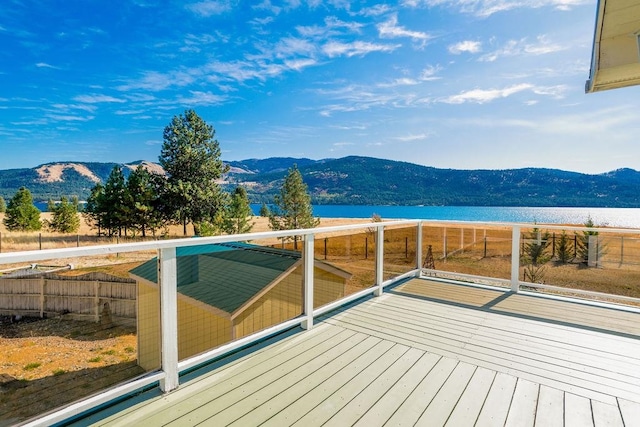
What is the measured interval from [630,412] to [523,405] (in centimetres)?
60

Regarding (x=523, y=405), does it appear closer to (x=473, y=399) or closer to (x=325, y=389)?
(x=473, y=399)

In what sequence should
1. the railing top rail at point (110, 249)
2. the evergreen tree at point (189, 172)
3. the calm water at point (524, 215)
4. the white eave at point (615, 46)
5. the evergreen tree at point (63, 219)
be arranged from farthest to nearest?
the calm water at point (524, 215) → the evergreen tree at point (63, 219) → the evergreen tree at point (189, 172) → the white eave at point (615, 46) → the railing top rail at point (110, 249)

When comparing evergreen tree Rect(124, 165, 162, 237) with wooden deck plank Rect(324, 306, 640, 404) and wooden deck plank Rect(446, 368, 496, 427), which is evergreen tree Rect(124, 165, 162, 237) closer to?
wooden deck plank Rect(324, 306, 640, 404)

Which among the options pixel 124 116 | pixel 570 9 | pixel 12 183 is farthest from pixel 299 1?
pixel 12 183

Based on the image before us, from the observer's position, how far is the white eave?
2654 mm

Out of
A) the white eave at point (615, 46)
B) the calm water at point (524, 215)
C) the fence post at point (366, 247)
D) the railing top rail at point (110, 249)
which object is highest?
the white eave at point (615, 46)

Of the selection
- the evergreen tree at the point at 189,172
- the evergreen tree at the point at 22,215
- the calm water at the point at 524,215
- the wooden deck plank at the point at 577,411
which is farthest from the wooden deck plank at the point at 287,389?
the calm water at the point at 524,215

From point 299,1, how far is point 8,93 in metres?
115

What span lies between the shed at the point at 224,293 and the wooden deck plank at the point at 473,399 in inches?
62.9

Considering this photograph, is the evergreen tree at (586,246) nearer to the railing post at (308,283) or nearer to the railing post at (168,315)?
the railing post at (308,283)

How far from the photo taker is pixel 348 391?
2.07 m

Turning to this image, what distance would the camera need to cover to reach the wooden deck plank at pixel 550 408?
177 centimetres

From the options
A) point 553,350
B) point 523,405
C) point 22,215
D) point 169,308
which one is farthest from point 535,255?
point 22,215

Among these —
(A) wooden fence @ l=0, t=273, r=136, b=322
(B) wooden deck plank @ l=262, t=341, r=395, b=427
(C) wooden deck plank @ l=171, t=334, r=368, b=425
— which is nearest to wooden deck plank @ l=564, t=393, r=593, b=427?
(B) wooden deck plank @ l=262, t=341, r=395, b=427
